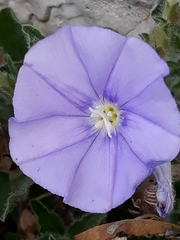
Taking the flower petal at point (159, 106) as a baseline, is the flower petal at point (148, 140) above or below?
below

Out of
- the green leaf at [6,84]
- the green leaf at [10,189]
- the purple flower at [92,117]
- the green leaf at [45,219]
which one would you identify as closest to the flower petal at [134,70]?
the purple flower at [92,117]

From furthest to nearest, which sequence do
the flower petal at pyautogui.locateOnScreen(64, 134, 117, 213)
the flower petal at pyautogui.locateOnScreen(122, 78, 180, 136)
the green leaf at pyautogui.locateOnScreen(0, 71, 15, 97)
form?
the green leaf at pyautogui.locateOnScreen(0, 71, 15, 97), the flower petal at pyautogui.locateOnScreen(64, 134, 117, 213), the flower petal at pyautogui.locateOnScreen(122, 78, 180, 136)

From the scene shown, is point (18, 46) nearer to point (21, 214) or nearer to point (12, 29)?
point (12, 29)

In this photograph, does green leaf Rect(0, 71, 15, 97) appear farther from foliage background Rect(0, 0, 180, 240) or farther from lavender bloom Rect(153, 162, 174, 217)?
lavender bloom Rect(153, 162, 174, 217)

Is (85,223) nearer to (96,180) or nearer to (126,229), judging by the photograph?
(126,229)

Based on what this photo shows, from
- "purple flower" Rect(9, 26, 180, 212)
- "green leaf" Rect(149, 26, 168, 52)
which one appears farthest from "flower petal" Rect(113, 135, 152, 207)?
"green leaf" Rect(149, 26, 168, 52)

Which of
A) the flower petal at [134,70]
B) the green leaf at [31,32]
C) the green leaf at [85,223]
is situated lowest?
the green leaf at [85,223]

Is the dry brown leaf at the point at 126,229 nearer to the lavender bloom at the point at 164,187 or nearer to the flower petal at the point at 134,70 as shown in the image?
the lavender bloom at the point at 164,187
